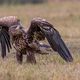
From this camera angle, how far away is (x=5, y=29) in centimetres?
1239

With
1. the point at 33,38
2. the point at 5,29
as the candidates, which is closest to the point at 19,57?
the point at 33,38

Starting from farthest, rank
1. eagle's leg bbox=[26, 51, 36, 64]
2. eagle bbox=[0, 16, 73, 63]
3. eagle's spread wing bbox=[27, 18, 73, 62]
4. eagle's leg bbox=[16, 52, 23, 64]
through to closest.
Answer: eagle's leg bbox=[16, 52, 23, 64] → eagle's leg bbox=[26, 51, 36, 64] → eagle bbox=[0, 16, 73, 63] → eagle's spread wing bbox=[27, 18, 73, 62]

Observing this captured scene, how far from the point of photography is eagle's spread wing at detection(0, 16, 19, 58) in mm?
11830

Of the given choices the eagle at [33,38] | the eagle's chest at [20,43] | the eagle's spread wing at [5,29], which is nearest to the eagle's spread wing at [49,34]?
the eagle at [33,38]

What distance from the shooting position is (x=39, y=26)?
11.3 m

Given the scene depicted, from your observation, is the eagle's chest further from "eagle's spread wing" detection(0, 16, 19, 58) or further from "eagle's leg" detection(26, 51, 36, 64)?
"eagle's spread wing" detection(0, 16, 19, 58)

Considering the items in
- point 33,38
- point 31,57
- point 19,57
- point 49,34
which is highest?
point 49,34

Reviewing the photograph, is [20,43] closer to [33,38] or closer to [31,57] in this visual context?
[33,38]

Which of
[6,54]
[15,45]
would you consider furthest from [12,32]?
[6,54]

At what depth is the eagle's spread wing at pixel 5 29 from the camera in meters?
11.8

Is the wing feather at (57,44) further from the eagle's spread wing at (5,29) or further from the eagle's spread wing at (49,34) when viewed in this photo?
the eagle's spread wing at (5,29)

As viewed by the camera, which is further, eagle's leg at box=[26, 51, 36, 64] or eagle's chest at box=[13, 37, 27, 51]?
eagle's leg at box=[26, 51, 36, 64]

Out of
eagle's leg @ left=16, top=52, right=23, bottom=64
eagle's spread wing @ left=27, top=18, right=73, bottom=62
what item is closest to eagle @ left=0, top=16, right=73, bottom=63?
eagle's spread wing @ left=27, top=18, right=73, bottom=62

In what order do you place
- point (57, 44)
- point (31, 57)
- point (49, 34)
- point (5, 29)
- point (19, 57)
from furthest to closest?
point (5, 29), point (19, 57), point (31, 57), point (57, 44), point (49, 34)
